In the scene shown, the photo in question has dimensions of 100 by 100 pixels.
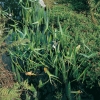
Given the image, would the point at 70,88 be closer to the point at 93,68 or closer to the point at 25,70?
the point at 93,68

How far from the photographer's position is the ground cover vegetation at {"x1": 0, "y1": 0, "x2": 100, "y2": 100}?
10.9 feet

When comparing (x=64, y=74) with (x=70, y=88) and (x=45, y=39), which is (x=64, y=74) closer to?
(x=70, y=88)

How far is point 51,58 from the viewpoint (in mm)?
3457

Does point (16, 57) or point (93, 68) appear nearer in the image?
point (93, 68)

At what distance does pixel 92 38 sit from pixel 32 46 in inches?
26.2

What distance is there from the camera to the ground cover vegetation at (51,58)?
3.31m

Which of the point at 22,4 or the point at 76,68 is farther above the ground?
the point at 22,4

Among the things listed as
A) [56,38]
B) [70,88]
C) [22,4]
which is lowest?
[70,88]

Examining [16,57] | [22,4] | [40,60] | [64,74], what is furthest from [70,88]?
[22,4]

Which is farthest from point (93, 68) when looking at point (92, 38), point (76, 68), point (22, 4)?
point (22, 4)

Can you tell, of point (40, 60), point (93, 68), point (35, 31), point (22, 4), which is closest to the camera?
point (93, 68)

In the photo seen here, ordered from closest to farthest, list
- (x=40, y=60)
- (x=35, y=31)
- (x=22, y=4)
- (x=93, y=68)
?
(x=93, y=68)
(x=40, y=60)
(x=35, y=31)
(x=22, y=4)

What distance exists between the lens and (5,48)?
3070 mm

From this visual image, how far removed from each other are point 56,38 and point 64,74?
1.35 ft
